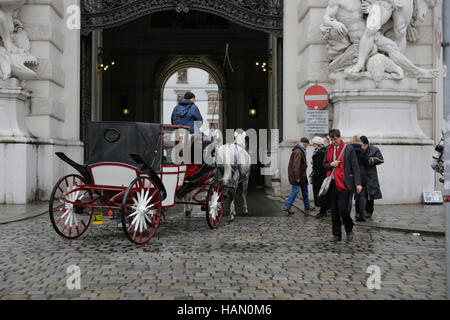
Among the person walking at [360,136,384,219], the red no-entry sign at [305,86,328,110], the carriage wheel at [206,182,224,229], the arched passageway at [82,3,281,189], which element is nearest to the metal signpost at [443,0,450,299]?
the carriage wheel at [206,182,224,229]

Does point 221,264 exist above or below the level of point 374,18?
below

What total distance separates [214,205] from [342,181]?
2522mm

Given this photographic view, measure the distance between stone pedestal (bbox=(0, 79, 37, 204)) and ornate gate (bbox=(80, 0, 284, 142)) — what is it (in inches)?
108

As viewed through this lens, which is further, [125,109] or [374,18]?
[125,109]

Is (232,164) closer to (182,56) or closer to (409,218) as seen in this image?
(409,218)

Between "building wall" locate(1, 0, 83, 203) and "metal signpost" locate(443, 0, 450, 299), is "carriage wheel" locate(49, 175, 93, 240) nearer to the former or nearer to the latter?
"building wall" locate(1, 0, 83, 203)

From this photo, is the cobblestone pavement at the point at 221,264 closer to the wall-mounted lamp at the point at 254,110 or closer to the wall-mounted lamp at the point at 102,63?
the wall-mounted lamp at the point at 102,63

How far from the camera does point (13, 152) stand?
11602mm

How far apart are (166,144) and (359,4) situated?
268 inches

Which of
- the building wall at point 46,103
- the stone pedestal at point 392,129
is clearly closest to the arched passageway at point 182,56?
the building wall at point 46,103

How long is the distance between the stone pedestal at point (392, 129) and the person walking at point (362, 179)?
2244 millimetres

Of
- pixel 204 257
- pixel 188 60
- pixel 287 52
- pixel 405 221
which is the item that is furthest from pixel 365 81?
pixel 188 60

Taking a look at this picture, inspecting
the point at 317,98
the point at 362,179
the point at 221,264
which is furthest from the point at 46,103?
the point at 221,264

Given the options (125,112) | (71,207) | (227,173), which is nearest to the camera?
(71,207)
